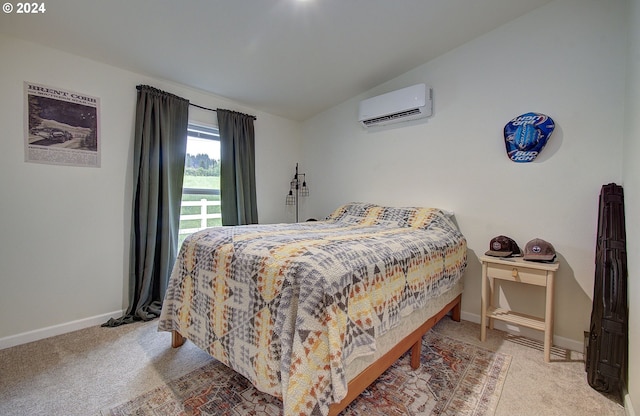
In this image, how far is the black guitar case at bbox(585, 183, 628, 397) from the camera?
1506 mm

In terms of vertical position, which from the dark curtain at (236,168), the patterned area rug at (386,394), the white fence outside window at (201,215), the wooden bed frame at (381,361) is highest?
the dark curtain at (236,168)

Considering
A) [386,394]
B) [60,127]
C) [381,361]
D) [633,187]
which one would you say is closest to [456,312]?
[386,394]

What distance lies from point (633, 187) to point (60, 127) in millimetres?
3646

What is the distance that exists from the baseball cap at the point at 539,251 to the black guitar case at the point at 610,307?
9.5 inches

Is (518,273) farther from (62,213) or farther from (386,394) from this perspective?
(62,213)

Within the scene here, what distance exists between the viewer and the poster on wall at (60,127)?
201cm

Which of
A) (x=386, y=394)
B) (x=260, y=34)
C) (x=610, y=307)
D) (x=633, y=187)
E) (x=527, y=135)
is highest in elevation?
(x=260, y=34)

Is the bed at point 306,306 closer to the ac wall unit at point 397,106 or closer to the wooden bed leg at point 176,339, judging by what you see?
the wooden bed leg at point 176,339

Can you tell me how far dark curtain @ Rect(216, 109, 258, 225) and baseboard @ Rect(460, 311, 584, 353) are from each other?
239 centimetres

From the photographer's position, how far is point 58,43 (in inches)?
79.6

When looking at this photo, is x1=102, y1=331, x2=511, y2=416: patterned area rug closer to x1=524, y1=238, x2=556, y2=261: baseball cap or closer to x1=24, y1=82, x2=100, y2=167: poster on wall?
x1=524, y1=238, x2=556, y2=261: baseball cap

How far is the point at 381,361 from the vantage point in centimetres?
143

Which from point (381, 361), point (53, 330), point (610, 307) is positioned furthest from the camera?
point (53, 330)

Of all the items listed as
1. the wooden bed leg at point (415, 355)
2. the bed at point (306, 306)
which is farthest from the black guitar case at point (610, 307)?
the wooden bed leg at point (415, 355)
